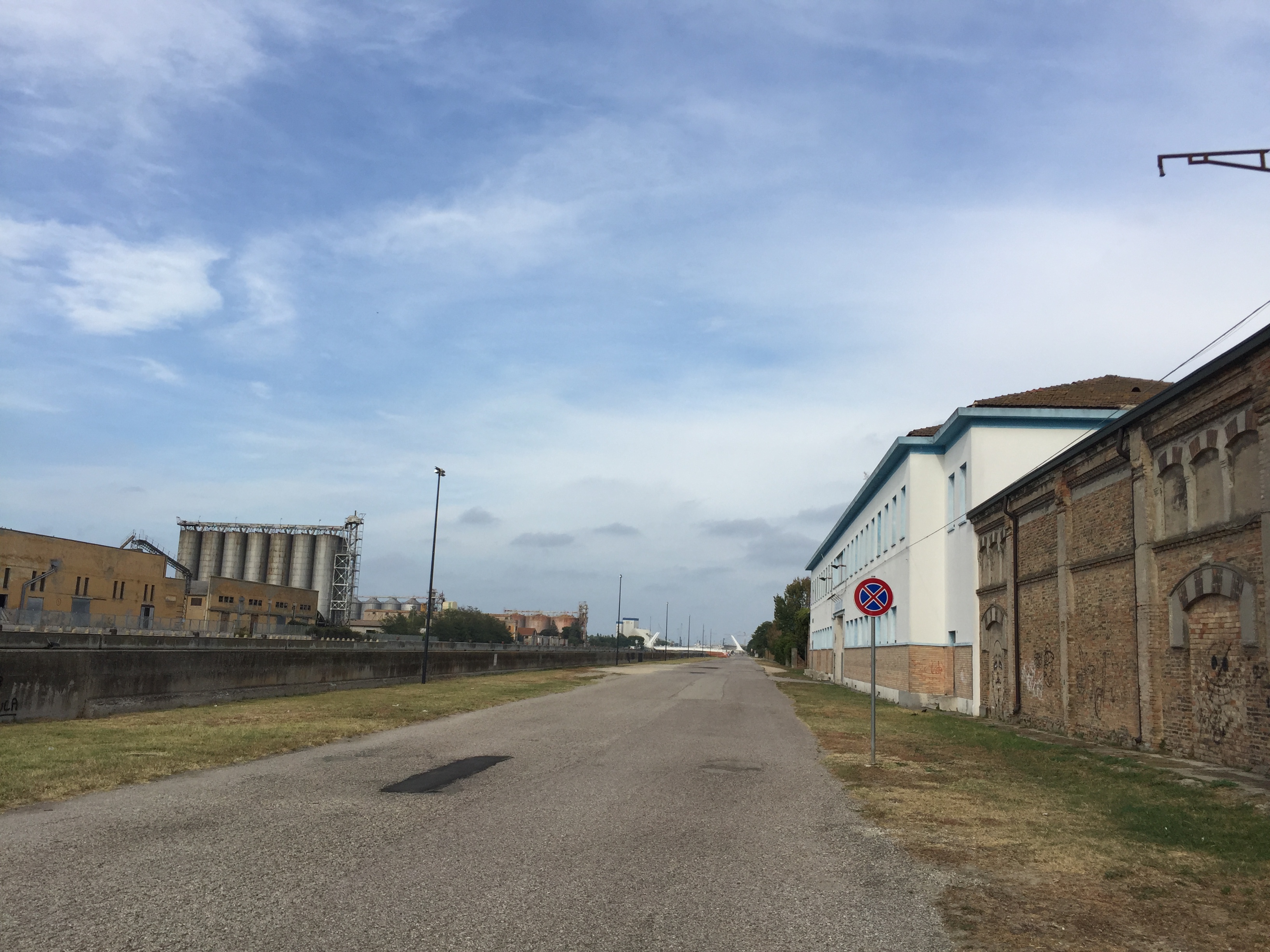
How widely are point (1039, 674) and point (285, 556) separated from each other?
129 m

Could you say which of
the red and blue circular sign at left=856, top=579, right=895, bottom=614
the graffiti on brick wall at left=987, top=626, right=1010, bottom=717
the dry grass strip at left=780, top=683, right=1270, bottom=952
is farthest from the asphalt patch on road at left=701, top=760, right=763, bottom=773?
the graffiti on brick wall at left=987, top=626, right=1010, bottom=717

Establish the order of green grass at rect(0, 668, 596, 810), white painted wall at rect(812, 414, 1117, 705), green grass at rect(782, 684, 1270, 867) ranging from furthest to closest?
1. white painted wall at rect(812, 414, 1117, 705)
2. green grass at rect(0, 668, 596, 810)
3. green grass at rect(782, 684, 1270, 867)

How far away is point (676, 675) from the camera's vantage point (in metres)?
55.6

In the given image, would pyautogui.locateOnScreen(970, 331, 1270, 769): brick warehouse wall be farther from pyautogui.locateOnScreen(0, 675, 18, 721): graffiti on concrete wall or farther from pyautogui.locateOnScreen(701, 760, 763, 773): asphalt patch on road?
pyautogui.locateOnScreen(0, 675, 18, 721): graffiti on concrete wall

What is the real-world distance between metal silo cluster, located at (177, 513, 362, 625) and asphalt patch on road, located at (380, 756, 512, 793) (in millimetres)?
127148

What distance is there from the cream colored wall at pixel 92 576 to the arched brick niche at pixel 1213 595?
63212mm

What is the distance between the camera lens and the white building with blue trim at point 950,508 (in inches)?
1116

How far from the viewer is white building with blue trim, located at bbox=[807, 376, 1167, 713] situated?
28344 millimetres

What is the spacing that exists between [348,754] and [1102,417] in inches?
972

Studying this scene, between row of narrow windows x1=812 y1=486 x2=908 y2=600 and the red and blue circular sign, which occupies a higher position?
row of narrow windows x1=812 y1=486 x2=908 y2=600

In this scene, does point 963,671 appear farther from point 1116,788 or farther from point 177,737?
point 177,737

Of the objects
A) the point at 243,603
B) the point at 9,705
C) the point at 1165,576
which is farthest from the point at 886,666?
the point at 243,603

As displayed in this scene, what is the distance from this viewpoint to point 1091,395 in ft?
104

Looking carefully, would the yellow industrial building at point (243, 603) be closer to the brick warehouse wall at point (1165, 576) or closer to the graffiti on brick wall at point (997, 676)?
the graffiti on brick wall at point (997, 676)
